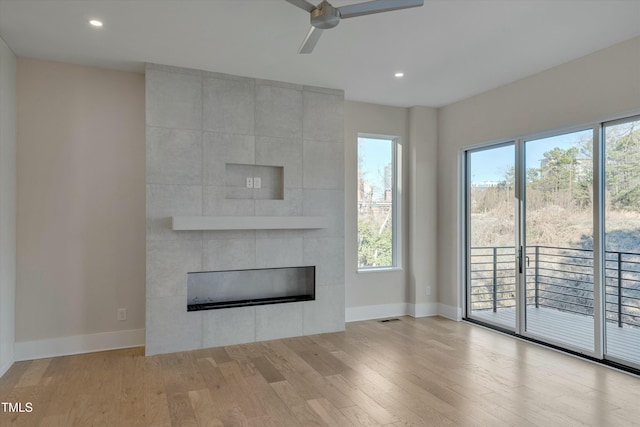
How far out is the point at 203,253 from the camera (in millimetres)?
4039

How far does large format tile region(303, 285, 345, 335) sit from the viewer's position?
450cm

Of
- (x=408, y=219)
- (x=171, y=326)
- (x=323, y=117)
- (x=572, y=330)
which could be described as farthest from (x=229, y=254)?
(x=572, y=330)

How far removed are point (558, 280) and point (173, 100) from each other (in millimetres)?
4205

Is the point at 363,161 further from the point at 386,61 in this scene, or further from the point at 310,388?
the point at 310,388

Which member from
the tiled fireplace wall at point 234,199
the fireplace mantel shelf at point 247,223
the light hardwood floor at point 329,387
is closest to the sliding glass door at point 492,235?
the light hardwood floor at point 329,387

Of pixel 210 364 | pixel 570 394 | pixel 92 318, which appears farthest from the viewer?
pixel 92 318

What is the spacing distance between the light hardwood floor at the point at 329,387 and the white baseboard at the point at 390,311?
0.89 metres

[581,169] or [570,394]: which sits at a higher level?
[581,169]

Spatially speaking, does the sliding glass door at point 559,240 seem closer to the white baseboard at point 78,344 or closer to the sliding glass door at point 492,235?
the sliding glass door at point 492,235

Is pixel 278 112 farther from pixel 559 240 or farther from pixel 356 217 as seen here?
pixel 559 240

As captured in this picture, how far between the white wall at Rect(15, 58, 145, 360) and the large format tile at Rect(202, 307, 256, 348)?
693 millimetres

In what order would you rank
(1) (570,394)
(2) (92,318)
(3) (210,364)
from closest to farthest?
(1) (570,394)
(3) (210,364)
(2) (92,318)

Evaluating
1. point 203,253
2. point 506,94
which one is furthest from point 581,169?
point 203,253

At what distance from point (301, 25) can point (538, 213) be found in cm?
305
